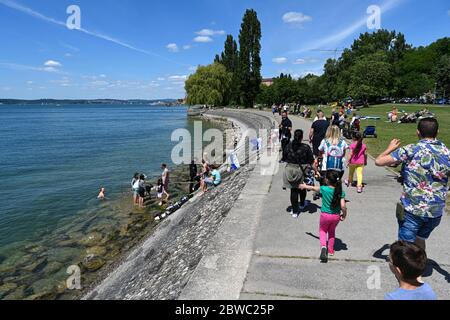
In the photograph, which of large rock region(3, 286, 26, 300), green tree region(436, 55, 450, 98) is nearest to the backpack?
large rock region(3, 286, 26, 300)

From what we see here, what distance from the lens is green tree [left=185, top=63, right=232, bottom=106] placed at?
232 ft

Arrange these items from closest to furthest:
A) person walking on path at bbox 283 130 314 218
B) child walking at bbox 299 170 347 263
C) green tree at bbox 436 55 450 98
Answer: child walking at bbox 299 170 347 263
person walking on path at bbox 283 130 314 218
green tree at bbox 436 55 450 98

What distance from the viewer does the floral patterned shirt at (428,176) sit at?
3500 mm

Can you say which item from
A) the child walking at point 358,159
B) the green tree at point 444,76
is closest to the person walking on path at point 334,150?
the child walking at point 358,159

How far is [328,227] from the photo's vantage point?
15.4 ft

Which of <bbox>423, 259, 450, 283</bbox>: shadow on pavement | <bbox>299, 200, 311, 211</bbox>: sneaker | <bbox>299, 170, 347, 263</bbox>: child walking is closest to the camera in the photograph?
<bbox>423, 259, 450, 283</bbox>: shadow on pavement

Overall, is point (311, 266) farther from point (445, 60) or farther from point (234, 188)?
point (445, 60)

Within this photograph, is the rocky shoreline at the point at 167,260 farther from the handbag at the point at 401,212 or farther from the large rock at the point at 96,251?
the handbag at the point at 401,212

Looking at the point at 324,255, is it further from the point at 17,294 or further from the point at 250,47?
the point at 250,47

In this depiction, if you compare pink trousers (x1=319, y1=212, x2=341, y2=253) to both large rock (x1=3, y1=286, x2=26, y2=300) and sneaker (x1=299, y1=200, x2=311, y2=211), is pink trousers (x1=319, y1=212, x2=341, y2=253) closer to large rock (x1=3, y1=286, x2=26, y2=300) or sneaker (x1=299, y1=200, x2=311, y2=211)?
sneaker (x1=299, y1=200, x2=311, y2=211)

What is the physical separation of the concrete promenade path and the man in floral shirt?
0.98 m

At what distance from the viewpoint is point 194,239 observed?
23.7ft

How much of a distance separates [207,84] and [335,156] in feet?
219
